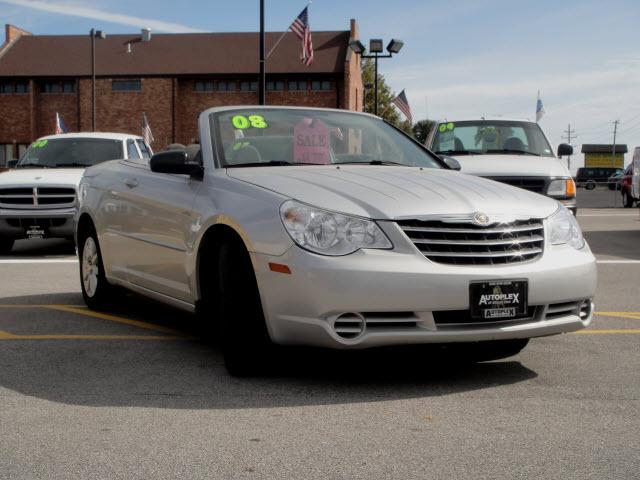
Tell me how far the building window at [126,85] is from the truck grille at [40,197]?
46.0 metres

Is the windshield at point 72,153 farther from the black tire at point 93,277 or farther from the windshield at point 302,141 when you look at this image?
the windshield at point 302,141

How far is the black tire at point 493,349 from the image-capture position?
6.27 metres

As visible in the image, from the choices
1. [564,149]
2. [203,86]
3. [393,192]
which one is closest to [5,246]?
[564,149]

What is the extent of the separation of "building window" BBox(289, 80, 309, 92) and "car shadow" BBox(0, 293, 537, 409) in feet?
172

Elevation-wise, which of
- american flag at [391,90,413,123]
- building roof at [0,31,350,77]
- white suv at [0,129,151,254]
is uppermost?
building roof at [0,31,350,77]

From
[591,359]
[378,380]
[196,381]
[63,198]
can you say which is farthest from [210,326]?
[63,198]

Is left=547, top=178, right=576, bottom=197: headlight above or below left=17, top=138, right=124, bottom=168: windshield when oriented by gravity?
below

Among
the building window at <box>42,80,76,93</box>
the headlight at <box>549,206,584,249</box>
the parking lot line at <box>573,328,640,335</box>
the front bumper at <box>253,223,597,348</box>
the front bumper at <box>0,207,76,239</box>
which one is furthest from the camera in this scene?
the building window at <box>42,80,76,93</box>

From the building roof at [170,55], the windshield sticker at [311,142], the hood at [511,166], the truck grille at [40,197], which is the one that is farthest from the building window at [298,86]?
the windshield sticker at [311,142]

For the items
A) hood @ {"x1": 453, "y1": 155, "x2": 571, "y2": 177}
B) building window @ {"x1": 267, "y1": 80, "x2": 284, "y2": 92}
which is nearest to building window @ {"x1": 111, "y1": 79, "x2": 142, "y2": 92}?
building window @ {"x1": 267, "y1": 80, "x2": 284, "y2": 92}

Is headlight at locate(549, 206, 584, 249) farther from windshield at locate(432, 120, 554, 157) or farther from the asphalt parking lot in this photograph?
windshield at locate(432, 120, 554, 157)

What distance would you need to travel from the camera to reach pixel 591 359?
20.4 ft

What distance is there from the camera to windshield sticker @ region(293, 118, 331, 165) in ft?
21.2

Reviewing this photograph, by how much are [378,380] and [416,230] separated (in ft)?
3.09
